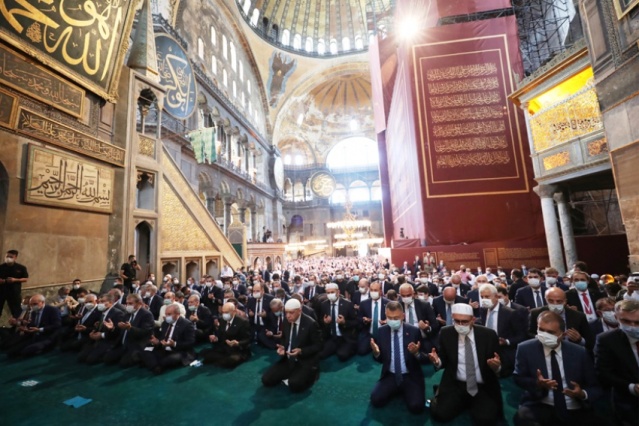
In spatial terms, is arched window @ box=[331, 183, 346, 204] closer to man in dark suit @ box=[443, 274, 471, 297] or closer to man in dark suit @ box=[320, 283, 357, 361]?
man in dark suit @ box=[443, 274, 471, 297]

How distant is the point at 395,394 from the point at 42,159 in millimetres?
Result: 7354

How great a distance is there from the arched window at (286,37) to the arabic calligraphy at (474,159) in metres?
21.0

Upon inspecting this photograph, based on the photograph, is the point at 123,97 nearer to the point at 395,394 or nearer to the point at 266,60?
the point at 395,394

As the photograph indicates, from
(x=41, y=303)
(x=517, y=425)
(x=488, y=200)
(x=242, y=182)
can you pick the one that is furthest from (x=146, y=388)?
(x=242, y=182)

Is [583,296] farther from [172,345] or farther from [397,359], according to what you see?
[172,345]

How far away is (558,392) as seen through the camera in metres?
2.10

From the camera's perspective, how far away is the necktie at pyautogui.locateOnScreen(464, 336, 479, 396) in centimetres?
247

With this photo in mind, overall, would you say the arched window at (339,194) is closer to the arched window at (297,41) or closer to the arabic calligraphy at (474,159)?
the arched window at (297,41)

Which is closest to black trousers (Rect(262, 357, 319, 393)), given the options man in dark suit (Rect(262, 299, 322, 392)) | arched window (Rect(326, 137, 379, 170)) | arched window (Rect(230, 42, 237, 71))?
man in dark suit (Rect(262, 299, 322, 392))

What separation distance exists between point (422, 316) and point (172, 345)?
10.5 feet

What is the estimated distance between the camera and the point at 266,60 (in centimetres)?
2431

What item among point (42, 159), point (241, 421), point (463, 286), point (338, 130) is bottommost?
point (241, 421)

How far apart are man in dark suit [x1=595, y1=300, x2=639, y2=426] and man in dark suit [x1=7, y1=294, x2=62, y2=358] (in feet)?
21.5

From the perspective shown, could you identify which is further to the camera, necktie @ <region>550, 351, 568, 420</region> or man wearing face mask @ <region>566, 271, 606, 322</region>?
man wearing face mask @ <region>566, 271, 606, 322</region>
